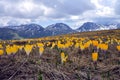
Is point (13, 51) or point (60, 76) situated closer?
point (60, 76)

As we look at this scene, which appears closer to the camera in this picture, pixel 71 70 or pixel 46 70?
pixel 46 70

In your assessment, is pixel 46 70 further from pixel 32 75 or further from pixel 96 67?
pixel 96 67

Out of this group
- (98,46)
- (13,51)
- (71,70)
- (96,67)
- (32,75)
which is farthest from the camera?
(98,46)

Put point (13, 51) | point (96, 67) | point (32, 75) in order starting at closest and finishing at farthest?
1. point (32, 75)
2. point (96, 67)
3. point (13, 51)

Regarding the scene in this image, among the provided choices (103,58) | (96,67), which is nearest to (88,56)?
(103,58)

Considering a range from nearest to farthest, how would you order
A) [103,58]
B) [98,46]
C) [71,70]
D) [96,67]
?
[71,70]
[96,67]
[103,58]
[98,46]

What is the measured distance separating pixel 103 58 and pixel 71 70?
8.36 feet

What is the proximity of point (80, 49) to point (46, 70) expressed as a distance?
4.47 metres

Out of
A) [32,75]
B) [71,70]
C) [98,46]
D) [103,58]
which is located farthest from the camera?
[98,46]

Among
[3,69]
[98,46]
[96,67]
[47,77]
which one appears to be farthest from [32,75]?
[98,46]

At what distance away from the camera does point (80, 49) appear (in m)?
12.0

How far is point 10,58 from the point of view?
29.3 feet

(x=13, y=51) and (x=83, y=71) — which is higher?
(x=13, y=51)

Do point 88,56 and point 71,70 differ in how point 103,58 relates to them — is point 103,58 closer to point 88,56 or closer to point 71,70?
point 88,56
